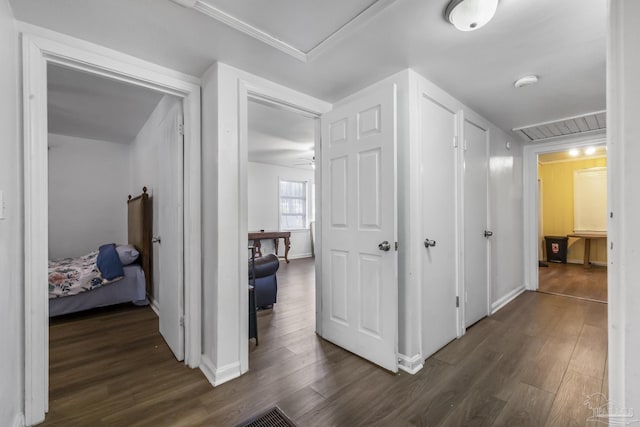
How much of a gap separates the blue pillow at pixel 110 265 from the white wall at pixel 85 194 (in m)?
1.93

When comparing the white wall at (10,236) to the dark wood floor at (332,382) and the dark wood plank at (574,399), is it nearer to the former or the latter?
the dark wood floor at (332,382)

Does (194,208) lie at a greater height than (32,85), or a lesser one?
lesser

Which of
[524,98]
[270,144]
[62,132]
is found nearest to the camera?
[524,98]

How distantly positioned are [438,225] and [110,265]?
3639mm

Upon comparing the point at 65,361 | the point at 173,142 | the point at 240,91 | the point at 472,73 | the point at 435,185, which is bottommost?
the point at 65,361

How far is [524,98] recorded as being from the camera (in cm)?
253

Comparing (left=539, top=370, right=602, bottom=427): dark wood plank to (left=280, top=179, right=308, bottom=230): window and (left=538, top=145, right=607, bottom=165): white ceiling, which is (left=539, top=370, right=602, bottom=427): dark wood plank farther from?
(left=280, top=179, right=308, bottom=230): window

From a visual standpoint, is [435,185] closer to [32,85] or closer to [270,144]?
[32,85]

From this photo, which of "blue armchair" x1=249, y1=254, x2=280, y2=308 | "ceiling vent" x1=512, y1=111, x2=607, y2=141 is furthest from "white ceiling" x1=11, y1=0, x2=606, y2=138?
"blue armchair" x1=249, y1=254, x2=280, y2=308

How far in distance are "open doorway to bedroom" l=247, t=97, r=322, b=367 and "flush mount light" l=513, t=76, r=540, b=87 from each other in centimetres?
176

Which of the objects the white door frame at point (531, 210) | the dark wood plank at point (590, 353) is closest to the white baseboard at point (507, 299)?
the white door frame at point (531, 210)

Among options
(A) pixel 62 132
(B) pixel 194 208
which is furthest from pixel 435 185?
(A) pixel 62 132

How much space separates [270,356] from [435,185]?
6.36ft

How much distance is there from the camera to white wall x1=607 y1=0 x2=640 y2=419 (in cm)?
68
